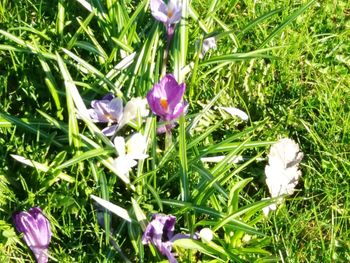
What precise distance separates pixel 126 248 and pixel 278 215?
0.44m

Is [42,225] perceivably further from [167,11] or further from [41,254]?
[167,11]

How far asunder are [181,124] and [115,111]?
246 mm

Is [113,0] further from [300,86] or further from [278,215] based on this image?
[278,215]

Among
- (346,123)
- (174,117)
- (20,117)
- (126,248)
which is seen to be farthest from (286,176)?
(20,117)

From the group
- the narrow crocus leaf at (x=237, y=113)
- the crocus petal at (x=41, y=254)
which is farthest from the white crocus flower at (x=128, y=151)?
the narrow crocus leaf at (x=237, y=113)

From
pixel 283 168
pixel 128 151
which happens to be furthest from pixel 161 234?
pixel 283 168

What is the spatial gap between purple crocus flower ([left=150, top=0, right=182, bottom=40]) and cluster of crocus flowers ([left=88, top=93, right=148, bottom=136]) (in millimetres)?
267

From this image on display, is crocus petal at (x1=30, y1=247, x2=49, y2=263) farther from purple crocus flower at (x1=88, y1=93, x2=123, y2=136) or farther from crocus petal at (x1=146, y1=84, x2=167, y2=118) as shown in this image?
crocus petal at (x1=146, y1=84, x2=167, y2=118)

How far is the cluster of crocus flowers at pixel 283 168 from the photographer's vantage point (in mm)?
1879

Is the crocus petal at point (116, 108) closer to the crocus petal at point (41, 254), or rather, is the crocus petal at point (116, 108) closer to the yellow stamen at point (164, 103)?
the yellow stamen at point (164, 103)

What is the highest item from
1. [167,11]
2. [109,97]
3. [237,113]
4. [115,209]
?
[167,11]

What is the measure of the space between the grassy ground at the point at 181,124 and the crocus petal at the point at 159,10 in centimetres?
5

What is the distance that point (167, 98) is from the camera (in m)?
1.74

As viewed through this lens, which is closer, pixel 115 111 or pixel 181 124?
pixel 181 124
